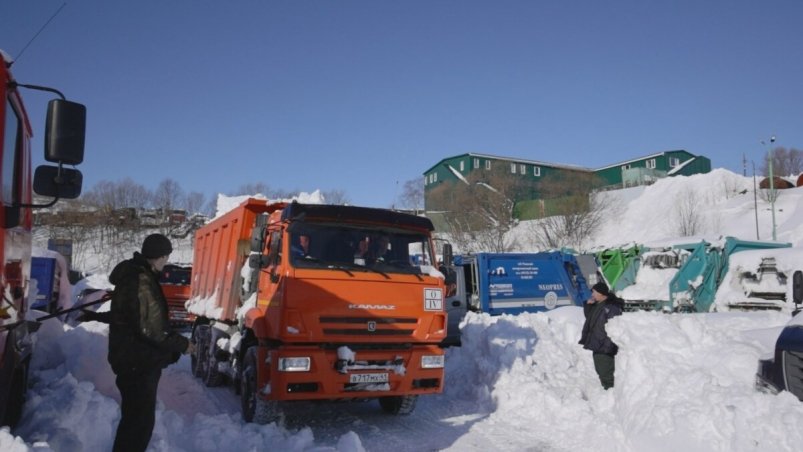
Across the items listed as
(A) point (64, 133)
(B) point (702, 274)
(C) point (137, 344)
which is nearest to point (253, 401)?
(C) point (137, 344)

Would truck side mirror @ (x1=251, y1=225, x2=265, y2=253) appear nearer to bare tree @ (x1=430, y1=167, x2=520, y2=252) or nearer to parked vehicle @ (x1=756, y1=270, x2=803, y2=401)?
parked vehicle @ (x1=756, y1=270, x2=803, y2=401)

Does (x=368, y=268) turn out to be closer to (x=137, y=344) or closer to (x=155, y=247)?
(x=155, y=247)

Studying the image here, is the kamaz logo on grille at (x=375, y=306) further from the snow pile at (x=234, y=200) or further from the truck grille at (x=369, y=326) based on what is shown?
the snow pile at (x=234, y=200)

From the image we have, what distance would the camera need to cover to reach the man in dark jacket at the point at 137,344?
420cm

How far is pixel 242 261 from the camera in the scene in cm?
864

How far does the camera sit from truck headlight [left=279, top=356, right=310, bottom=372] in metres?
6.42

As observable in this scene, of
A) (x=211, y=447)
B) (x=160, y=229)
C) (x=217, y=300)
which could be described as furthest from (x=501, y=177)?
(x=211, y=447)

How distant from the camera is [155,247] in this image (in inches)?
175

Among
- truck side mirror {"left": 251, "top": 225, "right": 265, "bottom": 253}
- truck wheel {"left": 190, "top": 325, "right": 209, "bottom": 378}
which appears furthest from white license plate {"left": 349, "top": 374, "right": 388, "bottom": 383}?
truck wheel {"left": 190, "top": 325, "right": 209, "bottom": 378}

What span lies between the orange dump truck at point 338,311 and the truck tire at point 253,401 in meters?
0.01

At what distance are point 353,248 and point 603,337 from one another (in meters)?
3.66

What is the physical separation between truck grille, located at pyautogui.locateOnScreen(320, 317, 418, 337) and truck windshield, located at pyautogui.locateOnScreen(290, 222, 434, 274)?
61 centimetres

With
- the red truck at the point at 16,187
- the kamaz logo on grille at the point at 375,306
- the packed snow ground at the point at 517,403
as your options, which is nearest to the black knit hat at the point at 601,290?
the packed snow ground at the point at 517,403

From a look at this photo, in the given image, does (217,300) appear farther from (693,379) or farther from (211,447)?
(693,379)
